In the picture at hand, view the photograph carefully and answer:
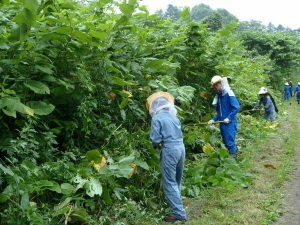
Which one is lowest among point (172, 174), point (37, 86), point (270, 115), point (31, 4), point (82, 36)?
point (270, 115)

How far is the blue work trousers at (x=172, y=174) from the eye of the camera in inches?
192

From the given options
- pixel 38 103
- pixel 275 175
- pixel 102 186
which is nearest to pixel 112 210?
pixel 102 186

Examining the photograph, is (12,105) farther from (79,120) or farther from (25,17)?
(79,120)

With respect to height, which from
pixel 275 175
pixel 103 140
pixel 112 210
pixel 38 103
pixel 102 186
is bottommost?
pixel 275 175

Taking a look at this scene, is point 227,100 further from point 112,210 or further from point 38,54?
point 38,54

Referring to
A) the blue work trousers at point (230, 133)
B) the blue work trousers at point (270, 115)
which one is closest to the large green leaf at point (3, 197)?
the blue work trousers at point (230, 133)

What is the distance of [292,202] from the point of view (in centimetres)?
565

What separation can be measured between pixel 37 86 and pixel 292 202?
4230mm

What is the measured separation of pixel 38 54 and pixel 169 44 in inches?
156

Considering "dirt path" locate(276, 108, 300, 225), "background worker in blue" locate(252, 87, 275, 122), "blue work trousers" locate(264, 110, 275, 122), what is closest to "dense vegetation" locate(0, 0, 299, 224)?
"dirt path" locate(276, 108, 300, 225)

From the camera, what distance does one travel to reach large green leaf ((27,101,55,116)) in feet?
13.5

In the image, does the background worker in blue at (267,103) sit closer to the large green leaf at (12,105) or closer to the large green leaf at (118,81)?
the large green leaf at (118,81)

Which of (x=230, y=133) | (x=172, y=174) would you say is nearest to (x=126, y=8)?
(x=172, y=174)

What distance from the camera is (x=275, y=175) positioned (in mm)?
6922
